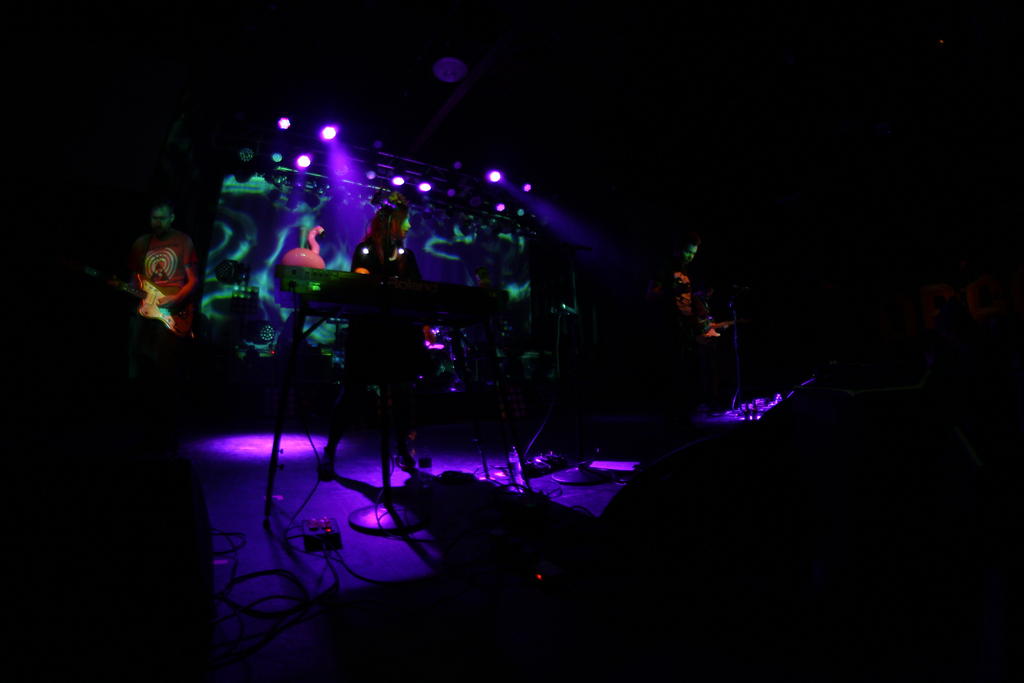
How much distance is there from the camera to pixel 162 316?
347cm

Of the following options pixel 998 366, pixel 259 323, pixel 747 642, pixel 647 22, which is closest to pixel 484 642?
pixel 747 642

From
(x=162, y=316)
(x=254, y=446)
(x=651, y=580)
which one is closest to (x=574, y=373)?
(x=651, y=580)

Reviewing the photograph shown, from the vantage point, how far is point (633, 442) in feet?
13.6

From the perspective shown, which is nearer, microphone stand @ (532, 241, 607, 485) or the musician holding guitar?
microphone stand @ (532, 241, 607, 485)

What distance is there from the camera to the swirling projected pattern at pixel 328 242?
780 cm

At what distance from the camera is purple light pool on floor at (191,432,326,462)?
3.67 meters

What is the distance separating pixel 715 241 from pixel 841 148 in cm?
306

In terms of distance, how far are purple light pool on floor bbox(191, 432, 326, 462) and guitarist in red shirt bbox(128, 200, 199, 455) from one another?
44cm

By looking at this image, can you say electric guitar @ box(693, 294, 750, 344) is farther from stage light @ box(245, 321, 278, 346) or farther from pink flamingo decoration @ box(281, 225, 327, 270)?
stage light @ box(245, 321, 278, 346)

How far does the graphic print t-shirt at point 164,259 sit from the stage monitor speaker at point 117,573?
3.29 metres

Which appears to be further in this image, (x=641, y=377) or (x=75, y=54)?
(x=641, y=377)

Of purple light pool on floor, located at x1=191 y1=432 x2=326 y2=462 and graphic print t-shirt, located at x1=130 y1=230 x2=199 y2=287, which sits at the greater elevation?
graphic print t-shirt, located at x1=130 y1=230 x2=199 y2=287

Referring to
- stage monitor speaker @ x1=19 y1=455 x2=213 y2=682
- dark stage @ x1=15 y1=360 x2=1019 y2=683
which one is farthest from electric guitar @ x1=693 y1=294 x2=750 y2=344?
stage monitor speaker @ x1=19 y1=455 x2=213 y2=682

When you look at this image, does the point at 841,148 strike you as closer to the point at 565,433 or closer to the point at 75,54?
the point at 565,433
